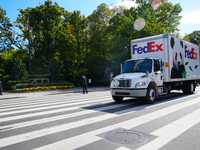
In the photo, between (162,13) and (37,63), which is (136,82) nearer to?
(162,13)

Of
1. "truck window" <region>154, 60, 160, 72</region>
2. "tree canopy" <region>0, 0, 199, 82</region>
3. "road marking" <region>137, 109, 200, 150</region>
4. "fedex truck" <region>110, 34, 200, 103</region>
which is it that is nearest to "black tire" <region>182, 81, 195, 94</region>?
"fedex truck" <region>110, 34, 200, 103</region>

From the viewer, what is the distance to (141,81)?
27.2 feet

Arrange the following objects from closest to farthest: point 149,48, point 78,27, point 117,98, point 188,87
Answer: point 117,98
point 149,48
point 188,87
point 78,27

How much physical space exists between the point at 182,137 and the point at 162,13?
1443 inches

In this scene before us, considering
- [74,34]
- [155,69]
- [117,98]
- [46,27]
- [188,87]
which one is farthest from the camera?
[74,34]

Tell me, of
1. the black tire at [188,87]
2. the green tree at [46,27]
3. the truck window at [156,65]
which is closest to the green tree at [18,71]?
the green tree at [46,27]

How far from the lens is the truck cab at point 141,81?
8.26m

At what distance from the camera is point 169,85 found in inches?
421

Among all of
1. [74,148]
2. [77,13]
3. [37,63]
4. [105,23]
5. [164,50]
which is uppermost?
[77,13]

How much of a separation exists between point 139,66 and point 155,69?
85 centimetres

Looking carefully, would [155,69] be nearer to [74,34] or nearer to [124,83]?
[124,83]

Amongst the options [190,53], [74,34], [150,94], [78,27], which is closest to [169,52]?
[150,94]

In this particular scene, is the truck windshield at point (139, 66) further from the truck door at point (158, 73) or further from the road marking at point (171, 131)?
the road marking at point (171, 131)

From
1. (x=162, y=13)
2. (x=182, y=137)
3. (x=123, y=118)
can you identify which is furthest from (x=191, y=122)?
(x=162, y=13)
